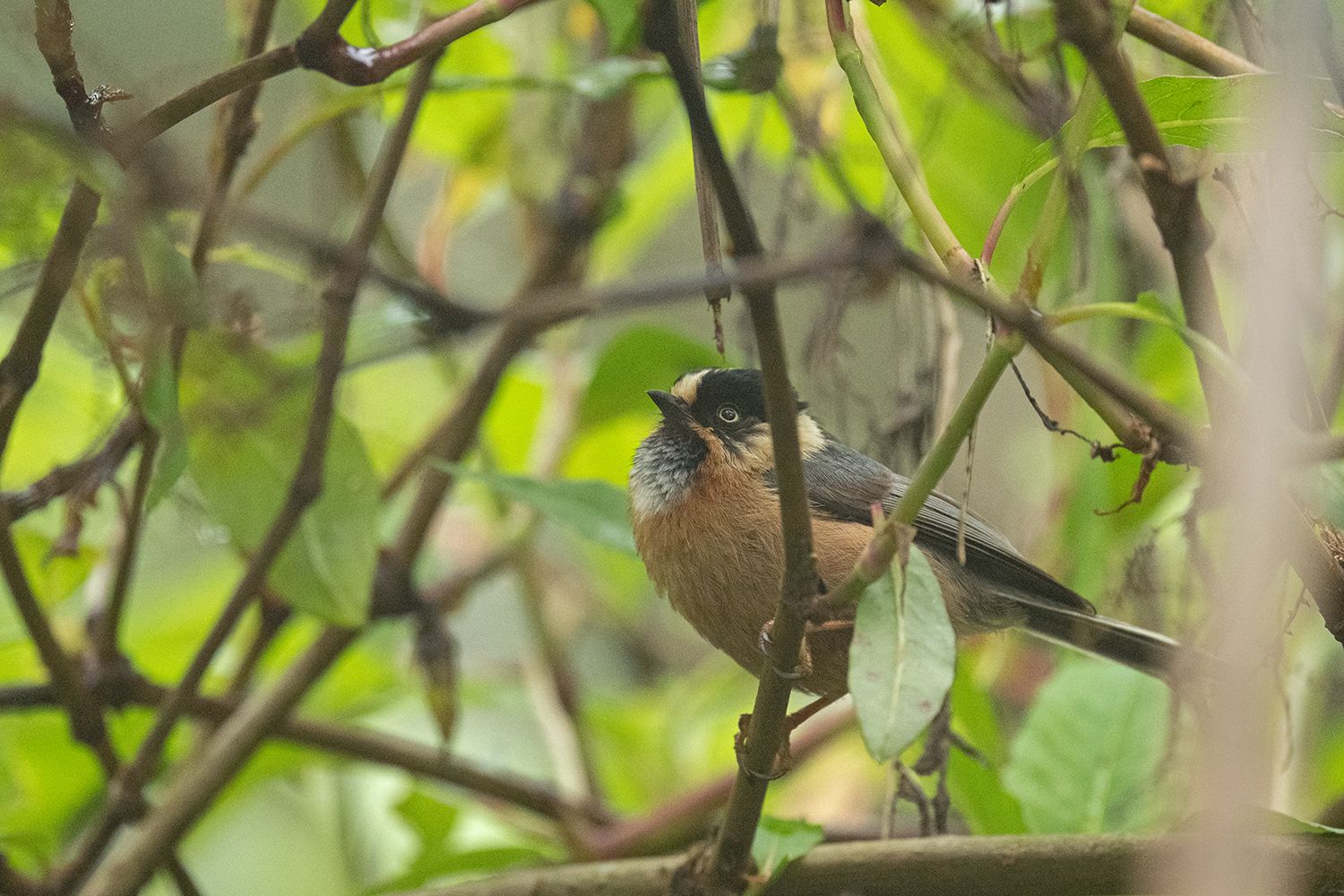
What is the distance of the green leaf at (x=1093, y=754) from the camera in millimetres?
2373

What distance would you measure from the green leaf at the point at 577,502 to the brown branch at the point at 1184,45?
127 centimetres

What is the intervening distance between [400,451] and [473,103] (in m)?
1.01

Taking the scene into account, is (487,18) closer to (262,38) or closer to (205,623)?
(262,38)

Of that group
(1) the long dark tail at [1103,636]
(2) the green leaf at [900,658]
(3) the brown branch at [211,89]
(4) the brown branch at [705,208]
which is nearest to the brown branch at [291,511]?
(3) the brown branch at [211,89]

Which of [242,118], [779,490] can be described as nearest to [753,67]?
[779,490]

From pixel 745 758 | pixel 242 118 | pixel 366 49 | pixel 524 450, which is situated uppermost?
pixel 524 450

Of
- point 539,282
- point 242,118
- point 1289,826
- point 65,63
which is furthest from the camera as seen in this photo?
point 539,282

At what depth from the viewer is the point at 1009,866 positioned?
1.81 metres

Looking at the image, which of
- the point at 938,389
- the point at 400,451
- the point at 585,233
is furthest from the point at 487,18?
the point at 400,451

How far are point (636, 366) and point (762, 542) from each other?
0.71 m

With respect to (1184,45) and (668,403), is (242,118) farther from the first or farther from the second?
(1184,45)

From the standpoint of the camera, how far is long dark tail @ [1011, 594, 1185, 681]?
2662mm

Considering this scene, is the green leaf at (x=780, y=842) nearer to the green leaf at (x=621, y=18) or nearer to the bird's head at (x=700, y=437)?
the bird's head at (x=700, y=437)

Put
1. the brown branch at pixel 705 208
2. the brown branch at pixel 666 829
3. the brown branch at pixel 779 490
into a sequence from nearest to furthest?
the brown branch at pixel 779 490 → the brown branch at pixel 705 208 → the brown branch at pixel 666 829
